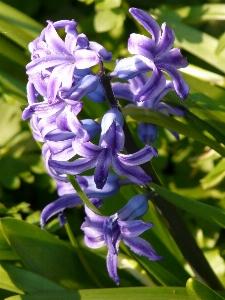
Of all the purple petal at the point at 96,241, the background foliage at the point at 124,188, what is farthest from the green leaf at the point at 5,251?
the purple petal at the point at 96,241

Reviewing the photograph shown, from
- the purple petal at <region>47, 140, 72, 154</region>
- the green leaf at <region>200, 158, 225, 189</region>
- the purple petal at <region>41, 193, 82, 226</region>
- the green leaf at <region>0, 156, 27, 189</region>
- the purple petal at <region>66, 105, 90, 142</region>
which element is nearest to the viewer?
the purple petal at <region>66, 105, 90, 142</region>

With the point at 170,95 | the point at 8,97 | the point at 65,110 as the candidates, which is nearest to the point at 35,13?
the point at 8,97

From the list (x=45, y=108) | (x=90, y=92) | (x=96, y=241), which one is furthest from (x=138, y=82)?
(x=96, y=241)

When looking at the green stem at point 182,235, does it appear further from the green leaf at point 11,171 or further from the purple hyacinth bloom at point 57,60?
the green leaf at point 11,171

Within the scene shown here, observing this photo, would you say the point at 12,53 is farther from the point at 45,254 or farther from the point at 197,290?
the point at 197,290

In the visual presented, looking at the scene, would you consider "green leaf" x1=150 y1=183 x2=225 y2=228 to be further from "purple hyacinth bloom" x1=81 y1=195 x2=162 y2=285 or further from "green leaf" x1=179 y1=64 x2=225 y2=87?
"green leaf" x1=179 y1=64 x2=225 y2=87

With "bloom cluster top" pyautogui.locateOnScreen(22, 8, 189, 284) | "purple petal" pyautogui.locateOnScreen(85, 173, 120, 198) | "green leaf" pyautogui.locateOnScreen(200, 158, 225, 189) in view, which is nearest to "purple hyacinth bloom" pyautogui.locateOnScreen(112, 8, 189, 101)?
"bloom cluster top" pyautogui.locateOnScreen(22, 8, 189, 284)
